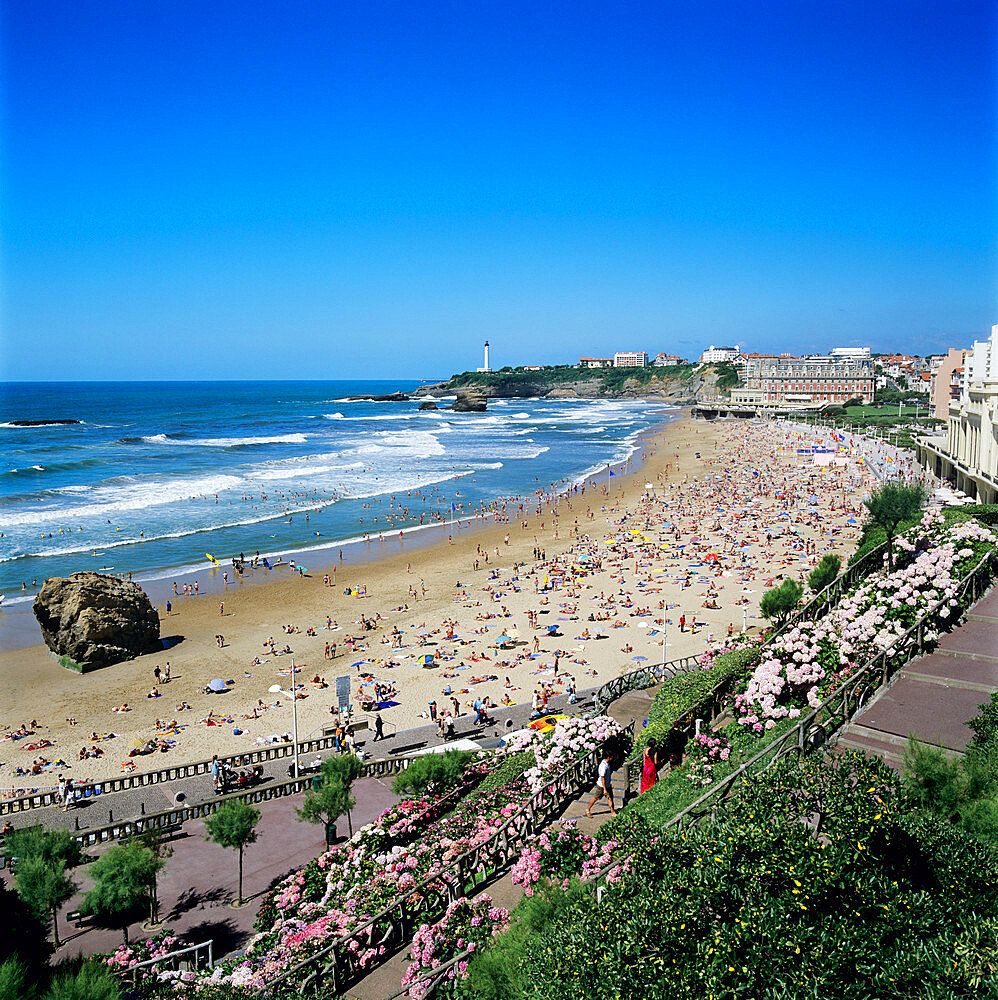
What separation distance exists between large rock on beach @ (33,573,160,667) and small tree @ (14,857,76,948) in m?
15.3

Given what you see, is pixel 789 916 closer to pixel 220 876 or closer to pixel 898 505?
pixel 220 876

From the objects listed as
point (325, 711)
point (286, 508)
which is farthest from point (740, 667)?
point (286, 508)

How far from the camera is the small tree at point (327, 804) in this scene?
12332 millimetres

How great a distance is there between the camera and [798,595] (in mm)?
22062

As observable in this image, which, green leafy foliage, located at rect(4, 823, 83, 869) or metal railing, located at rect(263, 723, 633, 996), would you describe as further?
green leafy foliage, located at rect(4, 823, 83, 869)

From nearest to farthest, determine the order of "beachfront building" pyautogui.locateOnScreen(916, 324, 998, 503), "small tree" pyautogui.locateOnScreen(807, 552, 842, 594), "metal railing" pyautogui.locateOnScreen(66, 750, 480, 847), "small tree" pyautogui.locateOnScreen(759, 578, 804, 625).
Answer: "metal railing" pyautogui.locateOnScreen(66, 750, 480, 847)
"small tree" pyautogui.locateOnScreen(759, 578, 804, 625)
"small tree" pyautogui.locateOnScreen(807, 552, 842, 594)
"beachfront building" pyautogui.locateOnScreen(916, 324, 998, 503)

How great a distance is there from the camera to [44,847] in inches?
424

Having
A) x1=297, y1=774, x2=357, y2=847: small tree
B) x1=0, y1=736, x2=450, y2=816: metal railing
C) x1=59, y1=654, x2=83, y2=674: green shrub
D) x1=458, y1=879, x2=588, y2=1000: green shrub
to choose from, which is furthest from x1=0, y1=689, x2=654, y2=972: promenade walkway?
x1=59, y1=654, x2=83, y2=674: green shrub

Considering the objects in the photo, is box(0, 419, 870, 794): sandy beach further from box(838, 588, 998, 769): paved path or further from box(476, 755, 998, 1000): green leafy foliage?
box(476, 755, 998, 1000): green leafy foliage

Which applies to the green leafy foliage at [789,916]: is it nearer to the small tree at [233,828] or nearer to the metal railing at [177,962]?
the metal railing at [177,962]

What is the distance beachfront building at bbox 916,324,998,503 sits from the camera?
29922 millimetres

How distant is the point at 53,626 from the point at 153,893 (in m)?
16.4

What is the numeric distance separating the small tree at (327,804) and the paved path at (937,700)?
7803 millimetres

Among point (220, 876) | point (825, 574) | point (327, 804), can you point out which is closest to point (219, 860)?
point (220, 876)
